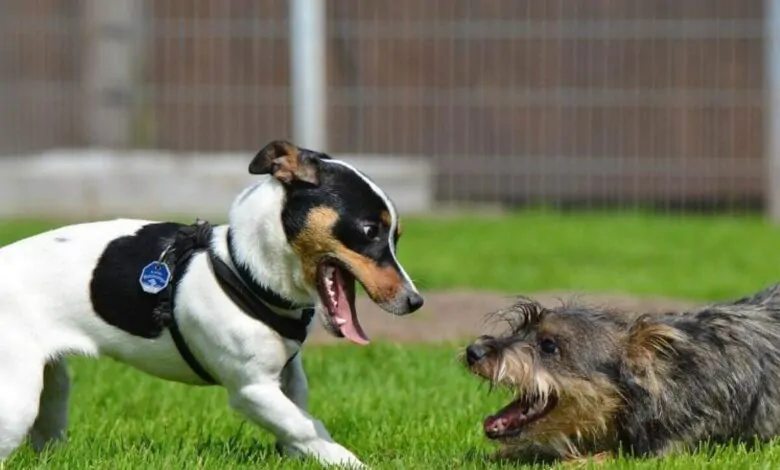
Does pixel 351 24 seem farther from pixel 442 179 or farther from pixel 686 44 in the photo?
pixel 686 44

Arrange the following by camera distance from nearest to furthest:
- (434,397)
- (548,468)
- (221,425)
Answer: (548,468), (221,425), (434,397)

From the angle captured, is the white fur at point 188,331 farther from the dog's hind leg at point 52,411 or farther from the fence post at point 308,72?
the fence post at point 308,72

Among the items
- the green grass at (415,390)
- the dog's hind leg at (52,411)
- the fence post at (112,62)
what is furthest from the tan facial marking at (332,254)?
the fence post at (112,62)

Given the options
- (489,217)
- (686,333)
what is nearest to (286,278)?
(686,333)

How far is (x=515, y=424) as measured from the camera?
18.8ft

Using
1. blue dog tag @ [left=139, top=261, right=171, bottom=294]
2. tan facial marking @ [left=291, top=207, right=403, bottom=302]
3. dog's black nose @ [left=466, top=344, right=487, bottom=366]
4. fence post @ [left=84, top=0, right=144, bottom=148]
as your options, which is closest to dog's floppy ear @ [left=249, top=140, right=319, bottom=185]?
tan facial marking @ [left=291, top=207, right=403, bottom=302]

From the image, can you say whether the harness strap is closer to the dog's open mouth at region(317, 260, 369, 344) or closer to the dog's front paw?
the dog's open mouth at region(317, 260, 369, 344)

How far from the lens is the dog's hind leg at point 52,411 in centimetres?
619

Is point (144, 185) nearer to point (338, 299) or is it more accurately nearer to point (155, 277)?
point (155, 277)

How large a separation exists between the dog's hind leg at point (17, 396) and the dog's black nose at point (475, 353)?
1451mm

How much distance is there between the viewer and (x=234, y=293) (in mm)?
5812

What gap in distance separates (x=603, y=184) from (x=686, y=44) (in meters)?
1.53

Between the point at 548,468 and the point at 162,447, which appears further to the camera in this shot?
the point at 162,447

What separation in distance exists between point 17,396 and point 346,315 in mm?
1128
